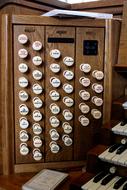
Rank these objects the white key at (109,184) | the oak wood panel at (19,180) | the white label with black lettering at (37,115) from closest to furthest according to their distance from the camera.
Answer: the white key at (109,184) < the oak wood panel at (19,180) < the white label with black lettering at (37,115)

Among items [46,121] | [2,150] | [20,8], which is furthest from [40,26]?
[2,150]

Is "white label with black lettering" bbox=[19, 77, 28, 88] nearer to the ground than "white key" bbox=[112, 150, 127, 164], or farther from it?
farther from it

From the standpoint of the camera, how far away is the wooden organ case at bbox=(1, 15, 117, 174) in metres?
1.13

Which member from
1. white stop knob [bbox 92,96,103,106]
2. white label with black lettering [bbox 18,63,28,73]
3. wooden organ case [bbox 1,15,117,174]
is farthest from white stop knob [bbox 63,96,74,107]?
white label with black lettering [bbox 18,63,28,73]

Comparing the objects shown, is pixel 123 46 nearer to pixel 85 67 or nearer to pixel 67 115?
pixel 85 67

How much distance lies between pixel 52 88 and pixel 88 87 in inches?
6.5

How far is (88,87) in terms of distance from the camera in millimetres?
1200

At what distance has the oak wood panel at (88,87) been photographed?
46.3 inches

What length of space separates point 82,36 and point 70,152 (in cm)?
54

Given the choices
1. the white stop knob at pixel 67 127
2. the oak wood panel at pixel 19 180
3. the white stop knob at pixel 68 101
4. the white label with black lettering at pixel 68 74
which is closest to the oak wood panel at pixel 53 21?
the white label with black lettering at pixel 68 74

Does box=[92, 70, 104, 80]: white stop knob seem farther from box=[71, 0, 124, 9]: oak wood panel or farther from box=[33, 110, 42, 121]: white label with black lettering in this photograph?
box=[71, 0, 124, 9]: oak wood panel

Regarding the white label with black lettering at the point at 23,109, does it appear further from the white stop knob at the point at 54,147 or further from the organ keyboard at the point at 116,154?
the organ keyboard at the point at 116,154

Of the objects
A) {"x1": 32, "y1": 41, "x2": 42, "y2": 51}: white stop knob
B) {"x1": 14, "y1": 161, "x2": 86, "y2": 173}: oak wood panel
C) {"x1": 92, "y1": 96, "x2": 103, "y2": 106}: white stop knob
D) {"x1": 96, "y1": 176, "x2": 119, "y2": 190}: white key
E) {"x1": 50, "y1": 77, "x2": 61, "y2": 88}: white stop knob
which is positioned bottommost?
{"x1": 14, "y1": 161, "x2": 86, "y2": 173}: oak wood panel

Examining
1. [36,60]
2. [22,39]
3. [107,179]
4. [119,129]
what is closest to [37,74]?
[36,60]
